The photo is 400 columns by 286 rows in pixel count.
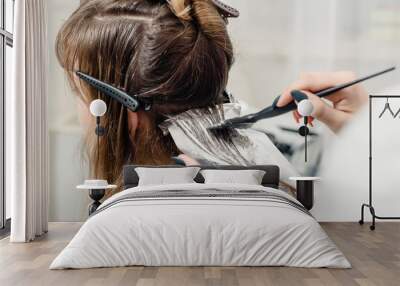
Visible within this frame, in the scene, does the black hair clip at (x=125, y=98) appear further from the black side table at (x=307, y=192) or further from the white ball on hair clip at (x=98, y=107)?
the black side table at (x=307, y=192)

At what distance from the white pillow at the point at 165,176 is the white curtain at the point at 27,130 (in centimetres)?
116

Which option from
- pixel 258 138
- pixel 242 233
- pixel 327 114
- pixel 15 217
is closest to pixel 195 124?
pixel 258 138

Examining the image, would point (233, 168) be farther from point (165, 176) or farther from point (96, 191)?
point (96, 191)

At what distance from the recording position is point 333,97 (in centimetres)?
806

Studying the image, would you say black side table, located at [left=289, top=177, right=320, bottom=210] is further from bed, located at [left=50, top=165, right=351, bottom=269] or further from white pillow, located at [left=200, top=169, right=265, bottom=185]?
bed, located at [left=50, top=165, right=351, bottom=269]

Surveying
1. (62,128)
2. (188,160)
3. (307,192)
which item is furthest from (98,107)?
(307,192)

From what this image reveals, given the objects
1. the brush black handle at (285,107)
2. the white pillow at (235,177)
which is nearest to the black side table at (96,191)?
the white pillow at (235,177)

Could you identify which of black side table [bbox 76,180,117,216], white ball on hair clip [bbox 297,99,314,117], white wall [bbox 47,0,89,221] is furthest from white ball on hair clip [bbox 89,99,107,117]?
white ball on hair clip [bbox 297,99,314,117]

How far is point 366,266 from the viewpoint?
518 cm

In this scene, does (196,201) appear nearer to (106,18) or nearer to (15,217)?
(15,217)

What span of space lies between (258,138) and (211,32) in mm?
1443

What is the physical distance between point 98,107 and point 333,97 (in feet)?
9.60

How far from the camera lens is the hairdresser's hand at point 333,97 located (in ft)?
26.5

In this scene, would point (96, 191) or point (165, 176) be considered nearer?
point (165, 176)
